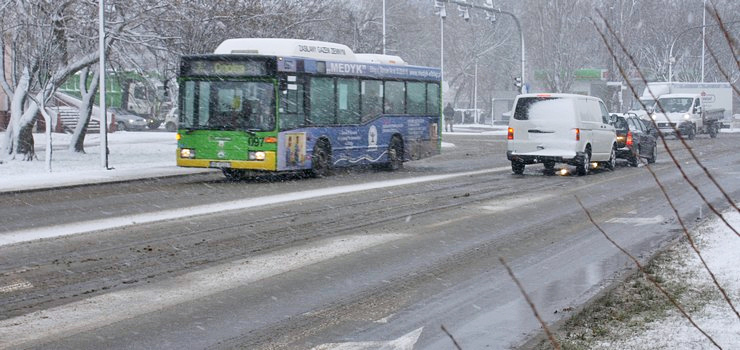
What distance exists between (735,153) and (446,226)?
27.2 meters

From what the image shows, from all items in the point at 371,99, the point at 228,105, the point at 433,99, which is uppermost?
the point at 433,99

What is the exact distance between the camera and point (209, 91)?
23.8 m

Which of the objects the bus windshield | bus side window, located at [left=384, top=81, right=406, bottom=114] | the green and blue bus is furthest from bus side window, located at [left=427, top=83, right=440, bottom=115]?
the bus windshield

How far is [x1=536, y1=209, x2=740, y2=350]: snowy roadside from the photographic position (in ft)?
24.5

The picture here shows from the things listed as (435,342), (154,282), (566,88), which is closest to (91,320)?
(154,282)

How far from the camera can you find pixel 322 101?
24.8 metres

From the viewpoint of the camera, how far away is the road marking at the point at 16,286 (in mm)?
9672

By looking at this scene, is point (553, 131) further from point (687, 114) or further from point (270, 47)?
point (687, 114)

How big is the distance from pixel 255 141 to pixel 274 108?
A: 85 centimetres

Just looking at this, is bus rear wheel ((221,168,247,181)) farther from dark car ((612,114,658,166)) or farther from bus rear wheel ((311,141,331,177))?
dark car ((612,114,658,166))

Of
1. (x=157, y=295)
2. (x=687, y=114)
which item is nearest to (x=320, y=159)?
(x=157, y=295)

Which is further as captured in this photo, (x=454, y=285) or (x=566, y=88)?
(x=566, y=88)

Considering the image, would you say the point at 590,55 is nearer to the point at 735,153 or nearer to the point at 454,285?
the point at 735,153

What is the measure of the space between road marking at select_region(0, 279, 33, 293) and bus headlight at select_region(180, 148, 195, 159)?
1370 centimetres
